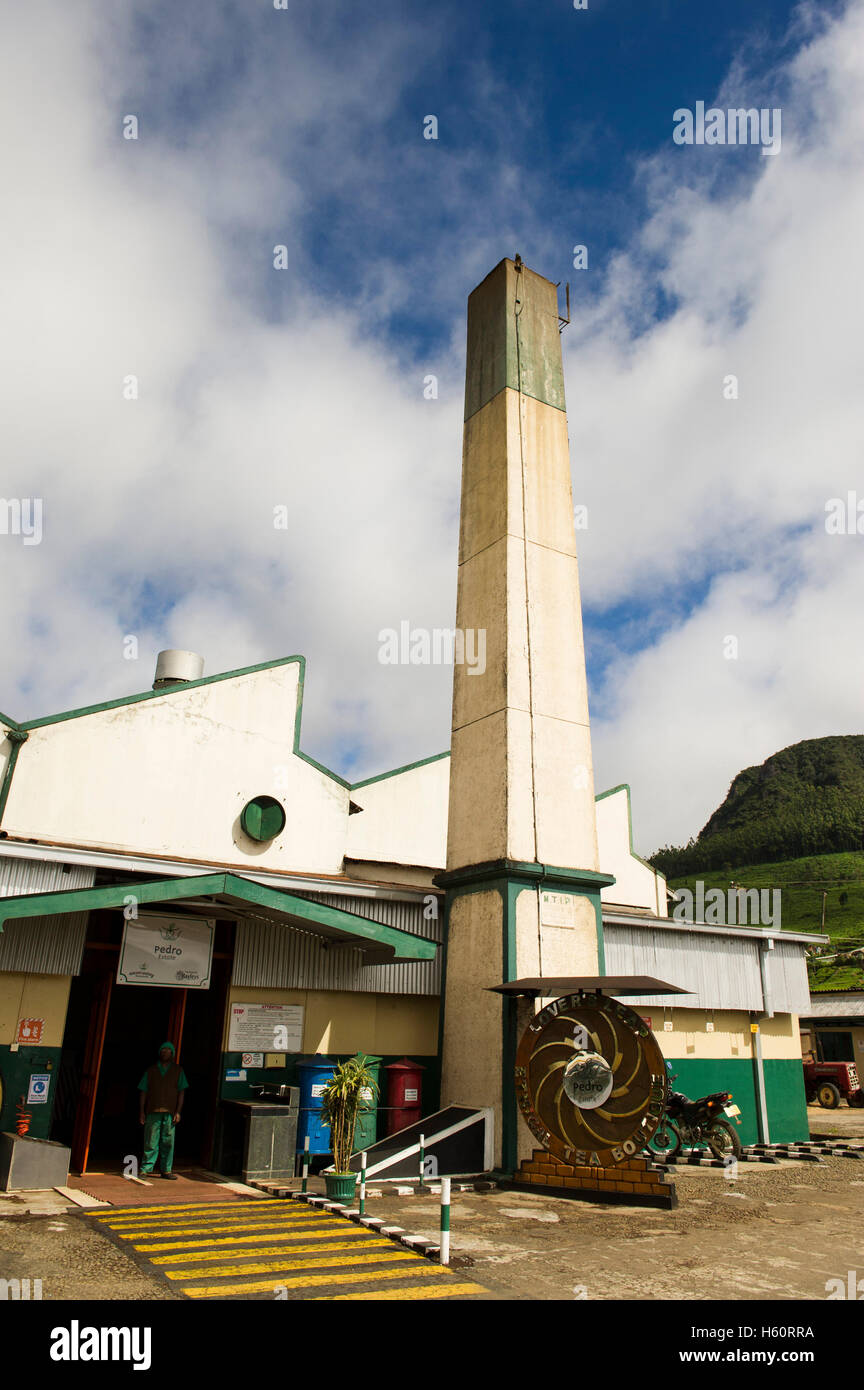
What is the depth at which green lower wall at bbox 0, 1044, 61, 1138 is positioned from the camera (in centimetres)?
1457

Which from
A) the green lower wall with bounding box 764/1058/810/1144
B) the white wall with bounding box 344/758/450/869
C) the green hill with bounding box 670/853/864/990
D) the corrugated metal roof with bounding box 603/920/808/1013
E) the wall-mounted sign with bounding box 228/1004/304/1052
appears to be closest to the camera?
the wall-mounted sign with bounding box 228/1004/304/1052

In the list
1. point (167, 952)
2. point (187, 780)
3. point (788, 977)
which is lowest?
point (167, 952)

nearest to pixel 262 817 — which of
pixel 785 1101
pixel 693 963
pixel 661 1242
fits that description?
pixel 693 963

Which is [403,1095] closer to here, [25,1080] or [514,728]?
[25,1080]

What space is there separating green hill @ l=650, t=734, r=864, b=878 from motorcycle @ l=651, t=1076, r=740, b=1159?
132 metres

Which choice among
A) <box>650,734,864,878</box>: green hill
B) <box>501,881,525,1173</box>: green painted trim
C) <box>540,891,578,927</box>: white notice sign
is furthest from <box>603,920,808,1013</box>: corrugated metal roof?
<box>650,734,864,878</box>: green hill

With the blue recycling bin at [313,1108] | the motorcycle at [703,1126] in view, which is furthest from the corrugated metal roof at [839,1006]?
the blue recycling bin at [313,1108]

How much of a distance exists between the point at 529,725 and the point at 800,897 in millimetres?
110028

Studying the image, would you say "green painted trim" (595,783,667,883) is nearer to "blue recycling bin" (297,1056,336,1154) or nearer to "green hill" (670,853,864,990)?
"blue recycling bin" (297,1056,336,1154)

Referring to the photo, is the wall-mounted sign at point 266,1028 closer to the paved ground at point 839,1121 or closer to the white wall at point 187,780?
the white wall at point 187,780

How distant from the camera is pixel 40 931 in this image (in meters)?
15.2

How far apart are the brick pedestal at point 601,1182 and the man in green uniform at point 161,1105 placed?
5.73 metres

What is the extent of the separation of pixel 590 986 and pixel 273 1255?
628cm
